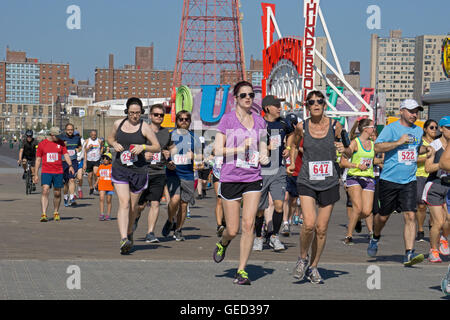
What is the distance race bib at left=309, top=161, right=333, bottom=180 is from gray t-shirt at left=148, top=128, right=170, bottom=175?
3.58m

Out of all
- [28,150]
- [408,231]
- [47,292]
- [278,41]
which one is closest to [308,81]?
[278,41]

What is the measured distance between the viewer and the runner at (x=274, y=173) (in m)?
10.7

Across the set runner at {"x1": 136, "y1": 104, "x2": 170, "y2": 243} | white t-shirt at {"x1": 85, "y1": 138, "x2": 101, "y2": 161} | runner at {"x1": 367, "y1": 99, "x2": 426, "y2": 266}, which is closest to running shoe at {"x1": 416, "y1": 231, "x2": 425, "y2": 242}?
runner at {"x1": 367, "y1": 99, "x2": 426, "y2": 266}

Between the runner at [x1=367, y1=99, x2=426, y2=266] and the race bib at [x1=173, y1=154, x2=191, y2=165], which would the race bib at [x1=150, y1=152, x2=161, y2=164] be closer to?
the race bib at [x1=173, y1=154, x2=191, y2=165]

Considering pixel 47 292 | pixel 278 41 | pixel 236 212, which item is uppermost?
pixel 278 41

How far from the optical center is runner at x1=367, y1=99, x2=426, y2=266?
376 inches

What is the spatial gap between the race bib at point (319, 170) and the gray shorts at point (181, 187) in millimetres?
4338

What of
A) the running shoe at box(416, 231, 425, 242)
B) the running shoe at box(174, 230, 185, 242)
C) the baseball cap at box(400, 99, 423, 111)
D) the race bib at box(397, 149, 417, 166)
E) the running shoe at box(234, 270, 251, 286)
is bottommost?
the running shoe at box(416, 231, 425, 242)

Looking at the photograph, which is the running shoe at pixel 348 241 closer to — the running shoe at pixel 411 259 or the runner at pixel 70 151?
Result: the running shoe at pixel 411 259

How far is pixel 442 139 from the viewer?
36.7 feet

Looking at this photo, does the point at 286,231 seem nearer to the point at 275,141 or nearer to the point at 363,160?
the point at 363,160

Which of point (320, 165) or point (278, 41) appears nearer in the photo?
point (320, 165)
